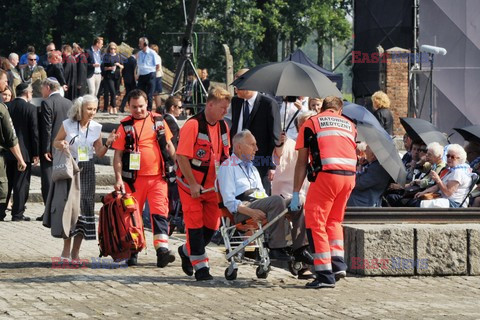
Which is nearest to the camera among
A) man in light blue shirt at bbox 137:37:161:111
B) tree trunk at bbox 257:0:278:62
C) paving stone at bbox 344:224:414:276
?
paving stone at bbox 344:224:414:276

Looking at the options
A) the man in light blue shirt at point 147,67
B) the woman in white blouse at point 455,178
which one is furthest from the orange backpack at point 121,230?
the man in light blue shirt at point 147,67

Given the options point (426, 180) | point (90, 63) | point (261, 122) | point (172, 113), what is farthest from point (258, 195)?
point (90, 63)

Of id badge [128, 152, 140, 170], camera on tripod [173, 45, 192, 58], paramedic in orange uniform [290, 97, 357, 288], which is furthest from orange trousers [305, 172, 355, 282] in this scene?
camera on tripod [173, 45, 192, 58]

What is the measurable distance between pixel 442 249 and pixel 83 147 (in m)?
3.56

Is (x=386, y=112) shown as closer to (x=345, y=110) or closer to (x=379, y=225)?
(x=345, y=110)

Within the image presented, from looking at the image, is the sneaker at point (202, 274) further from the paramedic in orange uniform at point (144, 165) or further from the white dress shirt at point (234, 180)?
the paramedic in orange uniform at point (144, 165)

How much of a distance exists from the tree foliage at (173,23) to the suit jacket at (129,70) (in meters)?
16.1

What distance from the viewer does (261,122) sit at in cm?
1411

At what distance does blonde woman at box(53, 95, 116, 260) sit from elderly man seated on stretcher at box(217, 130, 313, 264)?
1.62 metres

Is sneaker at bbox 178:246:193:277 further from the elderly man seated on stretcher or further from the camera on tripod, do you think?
the camera on tripod

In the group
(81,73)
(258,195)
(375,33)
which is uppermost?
(375,33)

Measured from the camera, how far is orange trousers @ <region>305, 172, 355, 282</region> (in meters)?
11.4

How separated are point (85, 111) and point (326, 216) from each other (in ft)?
9.16

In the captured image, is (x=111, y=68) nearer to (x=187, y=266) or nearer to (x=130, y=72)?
(x=130, y=72)
